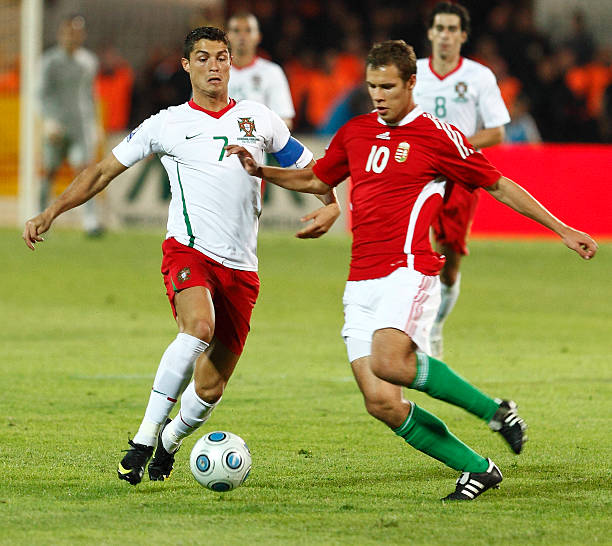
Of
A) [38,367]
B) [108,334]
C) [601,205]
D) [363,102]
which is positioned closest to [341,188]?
[363,102]

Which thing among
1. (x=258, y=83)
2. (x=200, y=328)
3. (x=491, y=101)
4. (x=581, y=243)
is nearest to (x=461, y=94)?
(x=491, y=101)

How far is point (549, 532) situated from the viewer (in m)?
4.70

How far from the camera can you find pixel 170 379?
5.58 metres

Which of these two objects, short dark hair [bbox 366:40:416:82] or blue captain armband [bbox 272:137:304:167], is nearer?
short dark hair [bbox 366:40:416:82]

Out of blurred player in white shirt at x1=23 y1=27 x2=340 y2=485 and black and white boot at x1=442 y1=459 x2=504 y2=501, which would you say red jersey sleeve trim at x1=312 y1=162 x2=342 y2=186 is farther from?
black and white boot at x1=442 y1=459 x2=504 y2=501

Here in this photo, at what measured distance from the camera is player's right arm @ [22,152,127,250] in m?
5.89

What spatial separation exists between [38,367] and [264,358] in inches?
63.1

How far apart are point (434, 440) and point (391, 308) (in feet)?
1.87

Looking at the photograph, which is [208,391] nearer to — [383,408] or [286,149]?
[383,408]

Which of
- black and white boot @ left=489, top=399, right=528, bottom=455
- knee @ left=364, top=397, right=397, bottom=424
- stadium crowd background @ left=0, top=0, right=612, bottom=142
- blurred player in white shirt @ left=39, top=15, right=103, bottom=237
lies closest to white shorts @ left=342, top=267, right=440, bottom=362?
knee @ left=364, top=397, right=397, bottom=424

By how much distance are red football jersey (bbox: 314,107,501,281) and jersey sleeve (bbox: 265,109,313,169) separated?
0.71m

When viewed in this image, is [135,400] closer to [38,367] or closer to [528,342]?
[38,367]

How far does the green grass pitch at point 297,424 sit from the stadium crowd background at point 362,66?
6699mm

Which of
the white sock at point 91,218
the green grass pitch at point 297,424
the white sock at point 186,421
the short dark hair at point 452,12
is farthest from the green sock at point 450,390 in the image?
the white sock at point 91,218
